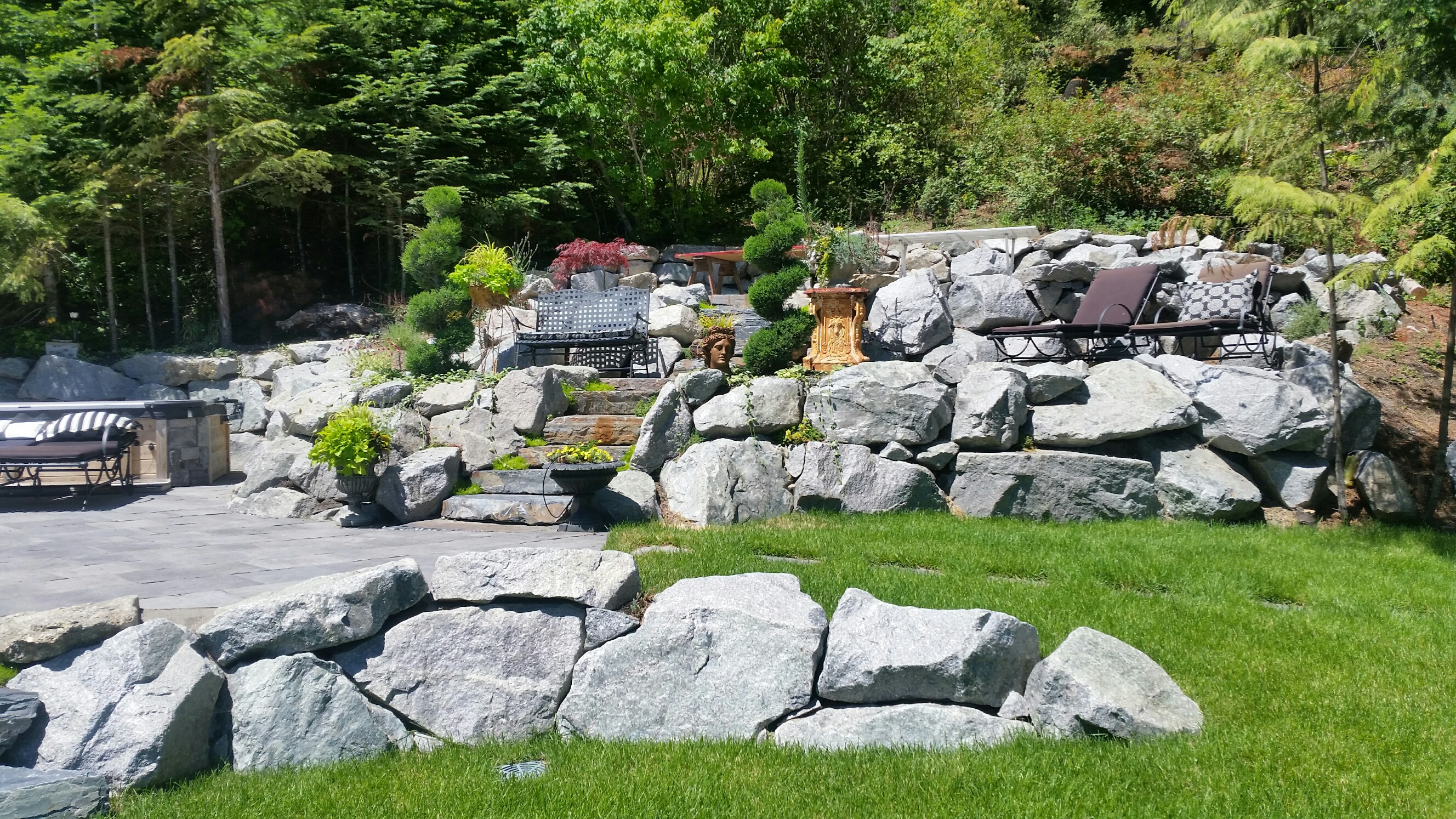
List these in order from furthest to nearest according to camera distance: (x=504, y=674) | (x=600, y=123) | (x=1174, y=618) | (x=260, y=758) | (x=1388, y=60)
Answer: (x=600, y=123)
(x=1388, y=60)
(x=1174, y=618)
(x=504, y=674)
(x=260, y=758)

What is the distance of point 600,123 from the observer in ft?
46.0

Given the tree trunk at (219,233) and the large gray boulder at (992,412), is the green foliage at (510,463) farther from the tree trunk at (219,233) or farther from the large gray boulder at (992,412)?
the tree trunk at (219,233)

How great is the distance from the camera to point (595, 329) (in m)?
9.35

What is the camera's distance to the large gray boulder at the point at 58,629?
3230 millimetres

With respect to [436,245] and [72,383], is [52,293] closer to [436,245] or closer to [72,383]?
[72,383]

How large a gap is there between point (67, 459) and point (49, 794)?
220 inches

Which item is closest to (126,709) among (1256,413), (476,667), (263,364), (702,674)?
(476,667)

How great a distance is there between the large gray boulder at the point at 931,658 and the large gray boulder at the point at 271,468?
18.4ft

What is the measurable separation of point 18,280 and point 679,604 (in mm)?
10332

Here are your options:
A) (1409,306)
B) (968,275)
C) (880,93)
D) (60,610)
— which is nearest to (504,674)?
(60,610)

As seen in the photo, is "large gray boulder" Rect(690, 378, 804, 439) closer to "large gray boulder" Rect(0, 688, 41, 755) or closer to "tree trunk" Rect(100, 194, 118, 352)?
"large gray boulder" Rect(0, 688, 41, 755)

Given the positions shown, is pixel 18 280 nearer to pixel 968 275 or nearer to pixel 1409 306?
pixel 968 275

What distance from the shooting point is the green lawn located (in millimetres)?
2857

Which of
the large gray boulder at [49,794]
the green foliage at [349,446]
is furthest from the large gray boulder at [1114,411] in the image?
the large gray boulder at [49,794]
